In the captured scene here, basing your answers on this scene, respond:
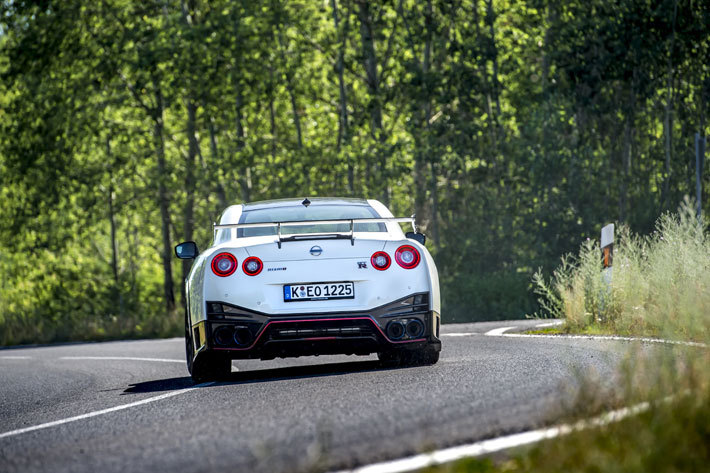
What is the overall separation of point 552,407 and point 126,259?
52.6 m

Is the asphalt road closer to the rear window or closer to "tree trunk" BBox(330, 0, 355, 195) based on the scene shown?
the rear window

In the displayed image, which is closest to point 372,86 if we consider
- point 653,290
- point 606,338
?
point 653,290

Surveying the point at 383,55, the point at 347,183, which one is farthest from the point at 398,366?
the point at 383,55

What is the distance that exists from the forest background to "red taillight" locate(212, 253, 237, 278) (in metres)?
16.2

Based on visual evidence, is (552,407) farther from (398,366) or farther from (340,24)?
(340,24)

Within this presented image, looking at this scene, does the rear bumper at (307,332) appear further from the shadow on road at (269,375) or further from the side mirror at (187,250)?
the side mirror at (187,250)

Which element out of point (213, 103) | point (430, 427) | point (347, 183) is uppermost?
point (213, 103)

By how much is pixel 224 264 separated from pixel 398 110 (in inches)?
998

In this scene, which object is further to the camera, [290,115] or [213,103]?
[290,115]

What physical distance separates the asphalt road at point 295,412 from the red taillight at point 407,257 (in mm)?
850

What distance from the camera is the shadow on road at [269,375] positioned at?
929 centimetres

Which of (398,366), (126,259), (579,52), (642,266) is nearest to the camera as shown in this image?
(398,366)

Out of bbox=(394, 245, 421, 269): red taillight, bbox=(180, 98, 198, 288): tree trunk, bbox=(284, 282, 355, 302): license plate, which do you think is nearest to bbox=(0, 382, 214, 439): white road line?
bbox=(284, 282, 355, 302): license plate

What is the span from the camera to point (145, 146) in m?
34.6
